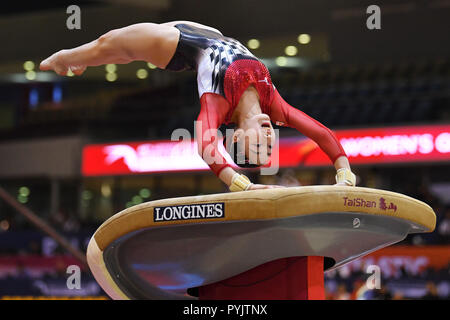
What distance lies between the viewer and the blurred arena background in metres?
8.32

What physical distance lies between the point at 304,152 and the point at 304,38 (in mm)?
3271

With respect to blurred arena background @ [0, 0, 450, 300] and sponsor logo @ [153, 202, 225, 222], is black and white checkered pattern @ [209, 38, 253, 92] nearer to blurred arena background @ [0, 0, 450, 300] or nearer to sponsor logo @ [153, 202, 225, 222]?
sponsor logo @ [153, 202, 225, 222]

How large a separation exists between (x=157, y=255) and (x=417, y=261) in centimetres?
493

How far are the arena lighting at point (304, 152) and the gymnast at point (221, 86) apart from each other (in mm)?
4745

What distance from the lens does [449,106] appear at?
8.92 metres

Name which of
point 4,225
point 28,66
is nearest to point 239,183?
point 4,225

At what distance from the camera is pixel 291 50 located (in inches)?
474

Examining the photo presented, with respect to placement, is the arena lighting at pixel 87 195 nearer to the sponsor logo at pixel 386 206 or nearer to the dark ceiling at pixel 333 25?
the dark ceiling at pixel 333 25

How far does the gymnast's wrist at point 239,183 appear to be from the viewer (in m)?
2.24

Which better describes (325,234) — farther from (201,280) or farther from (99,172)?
(99,172)

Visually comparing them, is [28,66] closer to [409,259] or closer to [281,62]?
[281,62]

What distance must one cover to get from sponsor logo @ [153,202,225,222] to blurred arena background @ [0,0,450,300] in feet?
14.9

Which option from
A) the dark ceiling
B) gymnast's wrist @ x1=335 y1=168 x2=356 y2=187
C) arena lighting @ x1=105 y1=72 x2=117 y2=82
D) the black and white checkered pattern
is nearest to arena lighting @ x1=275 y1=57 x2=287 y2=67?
the dark ceiling

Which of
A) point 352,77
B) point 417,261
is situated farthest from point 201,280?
point 352,77
